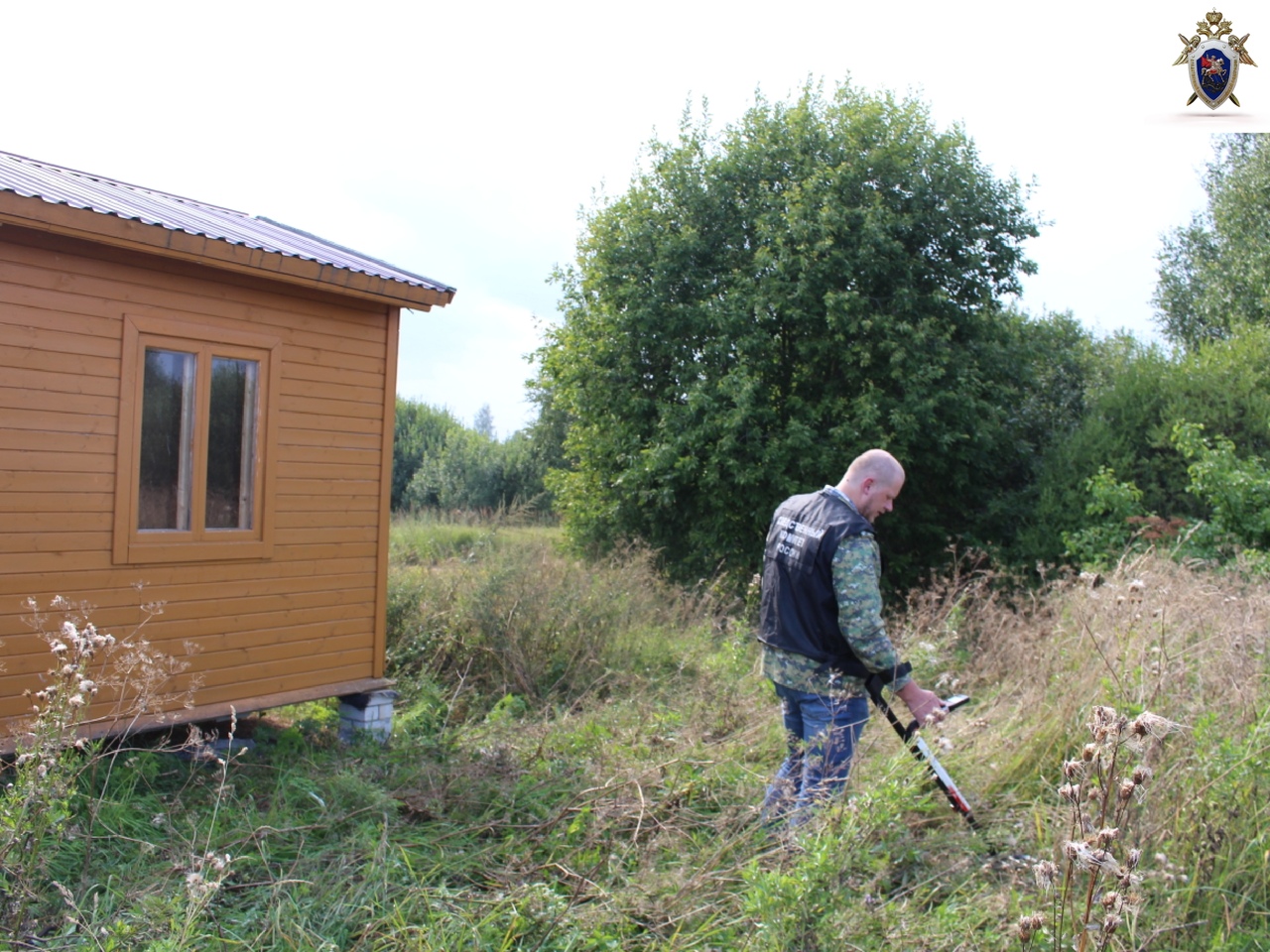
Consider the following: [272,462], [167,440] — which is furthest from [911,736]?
[167,440]

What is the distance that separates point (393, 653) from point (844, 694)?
18.3 ft

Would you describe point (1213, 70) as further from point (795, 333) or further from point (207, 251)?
point (795, 333)

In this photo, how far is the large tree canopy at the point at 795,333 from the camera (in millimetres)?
13453

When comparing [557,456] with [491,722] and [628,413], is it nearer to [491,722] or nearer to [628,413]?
[628,413]

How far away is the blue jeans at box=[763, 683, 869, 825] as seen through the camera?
410 cm

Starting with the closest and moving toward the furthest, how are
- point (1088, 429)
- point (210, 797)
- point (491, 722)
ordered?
point (210, 797), point (491, 722), point (1088, 429)

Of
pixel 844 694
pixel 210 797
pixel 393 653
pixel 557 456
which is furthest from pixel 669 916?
pixel 557 456

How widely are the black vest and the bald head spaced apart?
0.09 m

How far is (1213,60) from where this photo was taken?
22.4 feet

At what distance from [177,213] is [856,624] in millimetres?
5249

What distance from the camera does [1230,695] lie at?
455 centimetres

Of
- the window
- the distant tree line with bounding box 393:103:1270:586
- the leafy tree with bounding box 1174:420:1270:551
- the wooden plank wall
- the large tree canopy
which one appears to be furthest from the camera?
the large tree canopy

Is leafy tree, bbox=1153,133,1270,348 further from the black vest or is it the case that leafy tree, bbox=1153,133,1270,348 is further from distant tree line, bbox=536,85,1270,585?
the black vest

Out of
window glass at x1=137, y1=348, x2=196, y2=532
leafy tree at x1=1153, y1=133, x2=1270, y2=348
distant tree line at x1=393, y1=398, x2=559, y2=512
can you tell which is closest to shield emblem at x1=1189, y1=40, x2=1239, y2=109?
window glass at x1=137, y1=348, x2=196, y2=532
